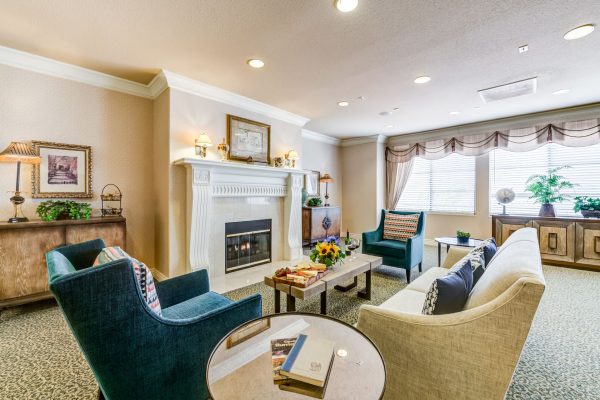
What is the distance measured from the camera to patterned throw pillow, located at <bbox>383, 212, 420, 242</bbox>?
12.3 feet

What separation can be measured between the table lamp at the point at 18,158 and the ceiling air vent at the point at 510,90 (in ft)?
17.2

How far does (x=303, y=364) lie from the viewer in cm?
94

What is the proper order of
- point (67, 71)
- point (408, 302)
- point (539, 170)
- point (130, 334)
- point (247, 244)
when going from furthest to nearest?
point (539, 170) < point (247, 244) < point (67, 71) < point (408, 302) < point (130, 334)

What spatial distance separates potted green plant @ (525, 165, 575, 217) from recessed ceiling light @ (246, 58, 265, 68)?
15.9ft

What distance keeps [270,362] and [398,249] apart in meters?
2.78

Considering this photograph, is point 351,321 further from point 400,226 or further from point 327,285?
point 400,226

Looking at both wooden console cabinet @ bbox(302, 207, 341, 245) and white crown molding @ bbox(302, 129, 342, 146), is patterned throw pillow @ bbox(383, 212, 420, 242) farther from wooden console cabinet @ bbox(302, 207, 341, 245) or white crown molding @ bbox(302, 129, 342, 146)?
white crown molding @ bbox(302, 129, 342, 146)

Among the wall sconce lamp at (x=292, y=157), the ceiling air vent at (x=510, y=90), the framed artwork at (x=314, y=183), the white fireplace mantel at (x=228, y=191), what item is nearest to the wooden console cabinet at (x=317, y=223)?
the framed artwork at (x=314, y=183)

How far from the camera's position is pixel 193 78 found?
124 inches

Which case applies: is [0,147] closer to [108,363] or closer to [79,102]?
[79,102]

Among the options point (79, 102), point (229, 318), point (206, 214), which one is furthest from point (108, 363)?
point (79, 102)

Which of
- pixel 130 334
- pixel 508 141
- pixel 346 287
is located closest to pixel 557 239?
pixel 508 141

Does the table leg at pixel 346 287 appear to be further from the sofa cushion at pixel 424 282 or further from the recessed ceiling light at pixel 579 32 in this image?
the recessed ceiling light at pixel 579 32

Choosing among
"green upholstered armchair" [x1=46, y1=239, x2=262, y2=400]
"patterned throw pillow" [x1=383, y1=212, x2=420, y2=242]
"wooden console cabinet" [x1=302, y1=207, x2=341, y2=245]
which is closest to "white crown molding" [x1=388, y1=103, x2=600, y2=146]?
"wooden console cabinet" [x1=302, y1=207, x2=341, y2=245]
